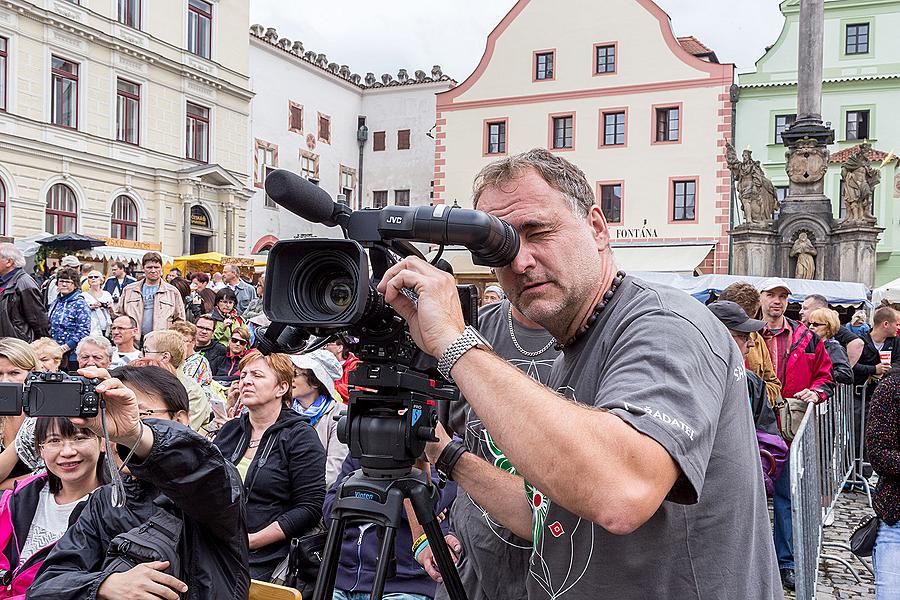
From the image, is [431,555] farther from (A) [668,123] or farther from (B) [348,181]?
(B) [348,181]

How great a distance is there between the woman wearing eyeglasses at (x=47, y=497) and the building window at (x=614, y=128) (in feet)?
87.8

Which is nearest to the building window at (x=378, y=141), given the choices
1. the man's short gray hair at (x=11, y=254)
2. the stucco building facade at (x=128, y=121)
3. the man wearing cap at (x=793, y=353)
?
the stucco building facade at (x=128, y=121)

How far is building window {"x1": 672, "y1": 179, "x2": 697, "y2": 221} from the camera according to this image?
2720 centimetres

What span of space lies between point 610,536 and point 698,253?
26.5 m

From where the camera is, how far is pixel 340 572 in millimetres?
3754

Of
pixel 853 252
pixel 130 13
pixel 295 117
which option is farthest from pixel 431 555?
pixel 295 117

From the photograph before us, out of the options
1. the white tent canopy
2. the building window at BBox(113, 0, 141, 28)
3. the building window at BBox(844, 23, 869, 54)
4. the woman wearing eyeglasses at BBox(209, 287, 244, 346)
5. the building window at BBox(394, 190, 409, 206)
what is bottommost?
the woman wearing eyeglasses at BBox(209, 287, 244, 346)

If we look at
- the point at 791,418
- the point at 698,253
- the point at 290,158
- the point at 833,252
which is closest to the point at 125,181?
the point at 290,158

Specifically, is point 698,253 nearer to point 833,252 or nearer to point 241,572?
point 833,252

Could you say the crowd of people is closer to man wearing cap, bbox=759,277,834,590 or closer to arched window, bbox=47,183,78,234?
man wearing cap, bbox=759,277,834,590

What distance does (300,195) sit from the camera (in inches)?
74.5

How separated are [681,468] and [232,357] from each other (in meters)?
7.26

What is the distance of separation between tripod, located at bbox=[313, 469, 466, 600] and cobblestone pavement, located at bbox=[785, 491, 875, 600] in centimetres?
405

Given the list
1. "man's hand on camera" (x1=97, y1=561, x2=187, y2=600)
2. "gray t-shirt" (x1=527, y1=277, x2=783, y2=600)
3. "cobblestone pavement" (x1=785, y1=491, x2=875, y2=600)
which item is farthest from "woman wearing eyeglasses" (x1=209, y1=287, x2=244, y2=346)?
"gray t-shirt" (x1=527, y1=277, x2=783, y2=600)
